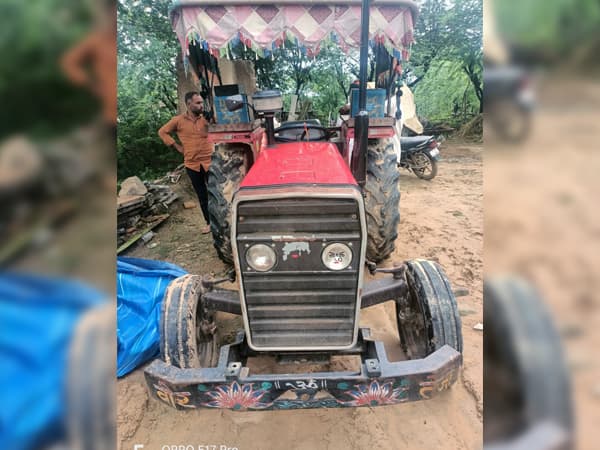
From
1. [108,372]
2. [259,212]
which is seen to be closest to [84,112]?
[108,372]

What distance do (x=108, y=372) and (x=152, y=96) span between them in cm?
691

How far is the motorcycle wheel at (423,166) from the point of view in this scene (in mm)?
7627

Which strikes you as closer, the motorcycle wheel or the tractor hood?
the tractor hood

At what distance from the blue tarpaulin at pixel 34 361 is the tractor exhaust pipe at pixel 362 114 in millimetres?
1752

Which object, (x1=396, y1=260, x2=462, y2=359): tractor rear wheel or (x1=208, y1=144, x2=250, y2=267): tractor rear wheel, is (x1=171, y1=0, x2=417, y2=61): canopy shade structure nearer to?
(x1=208, y1=144, x2=250, y2=267): tractor rear wheel

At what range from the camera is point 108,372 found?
0.86 m

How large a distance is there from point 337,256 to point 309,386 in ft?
2.08

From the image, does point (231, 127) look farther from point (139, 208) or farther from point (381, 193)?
point (139, 208)

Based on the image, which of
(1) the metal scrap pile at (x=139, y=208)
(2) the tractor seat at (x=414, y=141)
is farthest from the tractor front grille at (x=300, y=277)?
(2) the tractor seat at (x=414, y=141)

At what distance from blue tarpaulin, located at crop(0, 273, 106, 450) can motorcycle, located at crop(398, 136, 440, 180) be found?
7.69m

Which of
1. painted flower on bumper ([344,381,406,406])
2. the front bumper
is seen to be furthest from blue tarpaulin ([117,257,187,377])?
painted flower on bumper ([344,381,406,406])

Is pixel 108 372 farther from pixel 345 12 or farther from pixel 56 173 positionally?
pixel 345 12

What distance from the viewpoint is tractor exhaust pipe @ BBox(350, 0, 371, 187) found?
6.17 feet

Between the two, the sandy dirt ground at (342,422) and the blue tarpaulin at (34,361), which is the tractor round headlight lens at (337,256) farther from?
the blue tarpaulin at (34,361)
